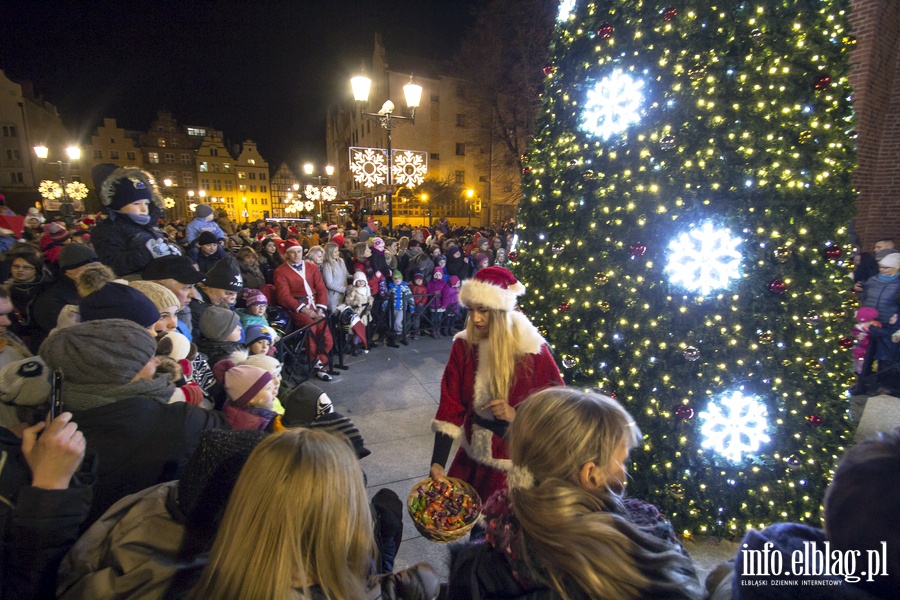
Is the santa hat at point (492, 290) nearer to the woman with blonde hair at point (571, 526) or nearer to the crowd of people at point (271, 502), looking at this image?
the crowd of people at point (271, 502)

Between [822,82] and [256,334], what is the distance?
5.37 metres

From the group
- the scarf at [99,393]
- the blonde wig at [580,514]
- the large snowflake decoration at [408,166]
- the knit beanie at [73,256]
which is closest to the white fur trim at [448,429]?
the blonde wig at [580,514]

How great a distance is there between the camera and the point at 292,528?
113 centimetres

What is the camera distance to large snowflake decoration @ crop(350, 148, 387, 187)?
1068 centimetres

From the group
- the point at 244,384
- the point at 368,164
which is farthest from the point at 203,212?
the point at 244,384

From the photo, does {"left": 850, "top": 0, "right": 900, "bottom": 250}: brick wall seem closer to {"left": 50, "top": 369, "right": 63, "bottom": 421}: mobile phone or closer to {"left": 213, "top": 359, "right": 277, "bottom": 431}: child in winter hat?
{"left": 213, "top": 359, "right": 277, "bottom": 431}: child in winter hat

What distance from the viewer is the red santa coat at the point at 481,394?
2.68 m

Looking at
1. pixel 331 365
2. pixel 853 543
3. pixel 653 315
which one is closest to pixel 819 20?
pixel 653 315

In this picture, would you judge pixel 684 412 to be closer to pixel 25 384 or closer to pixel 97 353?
pixel 97 353

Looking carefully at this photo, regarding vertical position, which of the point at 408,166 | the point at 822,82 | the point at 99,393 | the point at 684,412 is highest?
the point at 408,166

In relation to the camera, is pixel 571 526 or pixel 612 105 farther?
pixel 612 105

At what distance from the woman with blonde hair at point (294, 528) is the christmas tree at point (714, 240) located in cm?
287

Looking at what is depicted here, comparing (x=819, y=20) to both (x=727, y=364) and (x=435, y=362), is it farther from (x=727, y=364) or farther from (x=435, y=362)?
(x=435, y=362)

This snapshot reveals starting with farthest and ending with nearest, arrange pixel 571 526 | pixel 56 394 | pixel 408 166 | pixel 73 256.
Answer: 1. pixel 408 166
2. pixel 73 256
3. pixel 56 394
4. pixel 571 526
